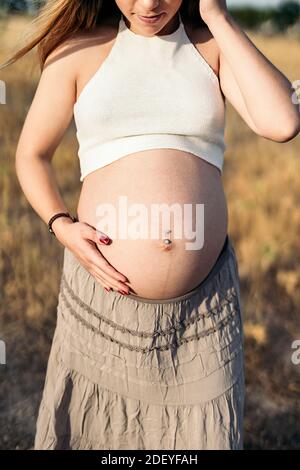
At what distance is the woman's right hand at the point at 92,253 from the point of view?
181cm

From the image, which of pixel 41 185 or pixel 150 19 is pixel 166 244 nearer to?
pixel 41 185

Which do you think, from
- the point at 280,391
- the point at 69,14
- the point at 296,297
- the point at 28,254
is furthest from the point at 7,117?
the point at 69,14

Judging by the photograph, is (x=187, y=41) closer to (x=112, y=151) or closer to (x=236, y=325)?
(x=112, y=151)

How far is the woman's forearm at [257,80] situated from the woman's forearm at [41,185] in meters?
0.52

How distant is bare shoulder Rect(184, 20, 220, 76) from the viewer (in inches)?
71.5

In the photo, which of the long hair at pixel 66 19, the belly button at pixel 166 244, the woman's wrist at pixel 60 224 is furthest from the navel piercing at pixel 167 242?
the long hair at pixel 66 19

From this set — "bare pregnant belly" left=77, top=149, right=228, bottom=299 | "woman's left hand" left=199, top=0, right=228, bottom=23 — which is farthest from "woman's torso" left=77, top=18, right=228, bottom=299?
"woman's left hand" left=199, top=0, right=228, bottom=23

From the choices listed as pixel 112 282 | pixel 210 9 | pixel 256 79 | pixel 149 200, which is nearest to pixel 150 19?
pixel 210 9

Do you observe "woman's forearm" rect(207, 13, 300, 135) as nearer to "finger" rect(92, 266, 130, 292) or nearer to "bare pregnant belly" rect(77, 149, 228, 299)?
"bare pregnant belly" rect(77, 149, 228, 299)

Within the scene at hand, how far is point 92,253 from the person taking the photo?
181 cm

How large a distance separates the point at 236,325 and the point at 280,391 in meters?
1.51

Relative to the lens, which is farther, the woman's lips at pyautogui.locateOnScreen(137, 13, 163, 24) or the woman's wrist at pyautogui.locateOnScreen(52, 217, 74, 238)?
the woman's wrist at pyautogui.locateOnScreen(52, 217, 74, 238)

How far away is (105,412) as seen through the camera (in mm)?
1974

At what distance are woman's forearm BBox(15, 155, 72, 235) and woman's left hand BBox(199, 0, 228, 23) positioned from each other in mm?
526
